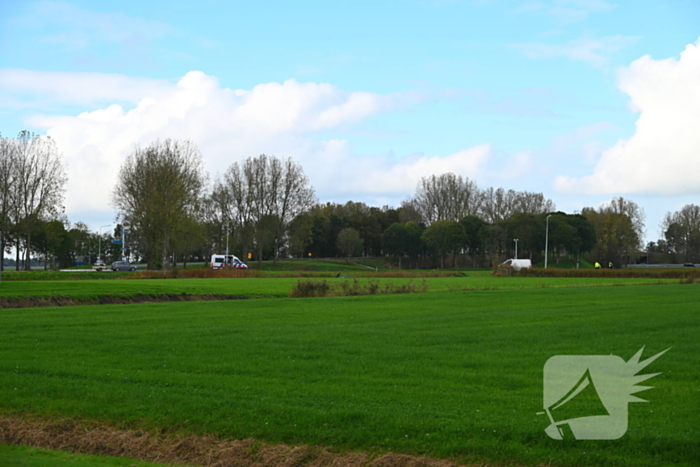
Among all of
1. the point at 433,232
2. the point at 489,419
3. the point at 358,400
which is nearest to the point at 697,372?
the point at 489,419

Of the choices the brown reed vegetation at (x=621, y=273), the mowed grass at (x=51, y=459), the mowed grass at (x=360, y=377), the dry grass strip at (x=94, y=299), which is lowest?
the mowed grass at (x=51, y=459)

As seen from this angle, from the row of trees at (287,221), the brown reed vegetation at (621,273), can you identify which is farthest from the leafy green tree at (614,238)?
the brown reed vegetation at (621,273)

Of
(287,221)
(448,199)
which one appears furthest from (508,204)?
(287,221)

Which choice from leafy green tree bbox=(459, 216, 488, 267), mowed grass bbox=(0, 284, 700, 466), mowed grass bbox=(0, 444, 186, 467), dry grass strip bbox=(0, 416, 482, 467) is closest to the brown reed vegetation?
leafy green tree bbox=(459, 216, 488, 267)

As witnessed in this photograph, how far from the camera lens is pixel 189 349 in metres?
15.8

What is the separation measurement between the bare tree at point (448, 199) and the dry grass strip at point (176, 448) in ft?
404

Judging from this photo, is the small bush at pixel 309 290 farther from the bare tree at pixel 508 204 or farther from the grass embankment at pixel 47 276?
the bare tree at pixel 508 204

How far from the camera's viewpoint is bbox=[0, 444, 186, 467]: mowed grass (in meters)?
8.21

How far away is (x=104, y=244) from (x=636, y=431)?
124 m

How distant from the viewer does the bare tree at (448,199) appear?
132m

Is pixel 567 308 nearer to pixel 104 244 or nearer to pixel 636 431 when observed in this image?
pixel 636 431

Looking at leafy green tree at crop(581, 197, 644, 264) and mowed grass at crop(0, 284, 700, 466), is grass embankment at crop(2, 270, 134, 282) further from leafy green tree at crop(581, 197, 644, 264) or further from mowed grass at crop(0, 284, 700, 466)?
leafy green tree at crop(581, 197, 644, 264)

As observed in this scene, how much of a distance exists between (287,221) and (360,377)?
9136cm

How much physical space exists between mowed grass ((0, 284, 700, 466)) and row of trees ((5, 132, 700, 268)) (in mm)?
56173
